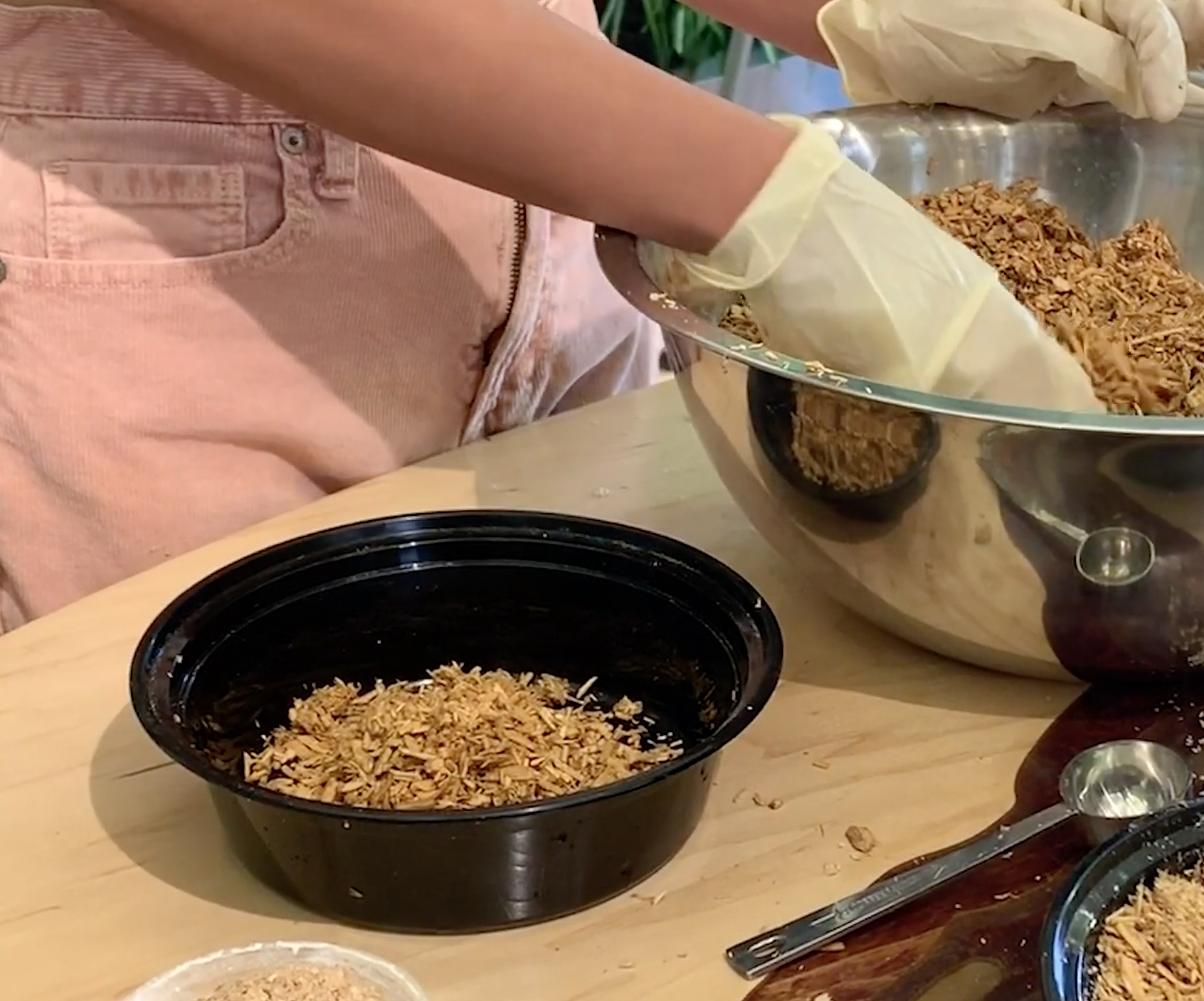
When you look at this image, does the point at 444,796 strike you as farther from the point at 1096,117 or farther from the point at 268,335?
the point at 1096,117

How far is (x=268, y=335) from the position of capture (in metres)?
1.03

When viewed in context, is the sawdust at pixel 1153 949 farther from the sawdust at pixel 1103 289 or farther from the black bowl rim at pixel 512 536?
the sawdust at pixel 1103 289

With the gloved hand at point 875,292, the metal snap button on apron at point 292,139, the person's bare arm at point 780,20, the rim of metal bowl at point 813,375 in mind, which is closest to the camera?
the rim of metal bowl at point 813,375

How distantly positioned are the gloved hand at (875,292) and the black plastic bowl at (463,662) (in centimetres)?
15

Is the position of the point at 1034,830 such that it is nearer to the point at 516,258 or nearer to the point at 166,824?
the point at 166,824

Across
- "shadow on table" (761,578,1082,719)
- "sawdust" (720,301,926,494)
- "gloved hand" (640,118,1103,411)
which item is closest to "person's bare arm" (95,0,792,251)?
"gloved hand" (640,118,1103,411)

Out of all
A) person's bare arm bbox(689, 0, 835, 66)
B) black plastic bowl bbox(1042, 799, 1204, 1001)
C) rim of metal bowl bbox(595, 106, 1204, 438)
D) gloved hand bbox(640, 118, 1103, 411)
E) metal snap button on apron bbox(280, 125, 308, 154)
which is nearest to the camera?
black plastic bowl bbox(1042, 799, 1204, 1001)

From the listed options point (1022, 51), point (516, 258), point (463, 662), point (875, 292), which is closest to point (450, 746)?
point (463, 662)

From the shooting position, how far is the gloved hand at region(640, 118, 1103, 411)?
31.9 inches

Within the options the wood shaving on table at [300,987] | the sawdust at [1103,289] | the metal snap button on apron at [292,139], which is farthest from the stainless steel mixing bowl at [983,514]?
the wood shaving on table at [300,987]

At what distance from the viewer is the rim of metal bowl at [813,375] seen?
688 millimetres

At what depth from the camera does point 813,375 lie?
2.41ft

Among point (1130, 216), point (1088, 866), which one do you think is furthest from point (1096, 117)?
point (1088, 866)

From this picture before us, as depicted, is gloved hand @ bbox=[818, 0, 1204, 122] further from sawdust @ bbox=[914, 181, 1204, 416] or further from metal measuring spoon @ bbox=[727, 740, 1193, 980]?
metal measuring spoon @ bbox=[727, 740, 1193, 980]
